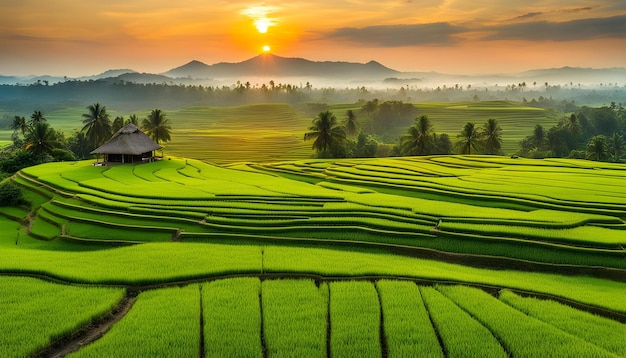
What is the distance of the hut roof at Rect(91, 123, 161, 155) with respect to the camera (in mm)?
45781

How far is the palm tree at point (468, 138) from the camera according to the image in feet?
195

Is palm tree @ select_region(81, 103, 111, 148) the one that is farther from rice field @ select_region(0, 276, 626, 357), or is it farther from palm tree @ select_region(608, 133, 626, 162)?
palm tree @ select_region(608, 133, 626, 162)

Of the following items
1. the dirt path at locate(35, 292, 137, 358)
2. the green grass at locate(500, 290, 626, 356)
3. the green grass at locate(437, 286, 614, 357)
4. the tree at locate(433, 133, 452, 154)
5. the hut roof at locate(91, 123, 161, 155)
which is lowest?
the dirt path at locate(35, 292, 137, 358)

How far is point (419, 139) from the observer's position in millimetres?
62531

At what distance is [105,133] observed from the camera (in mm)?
60906

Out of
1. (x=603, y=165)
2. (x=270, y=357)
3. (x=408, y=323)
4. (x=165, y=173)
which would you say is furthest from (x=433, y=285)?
(x=603, y=165)

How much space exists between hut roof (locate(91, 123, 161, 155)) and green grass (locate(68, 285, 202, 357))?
118ft

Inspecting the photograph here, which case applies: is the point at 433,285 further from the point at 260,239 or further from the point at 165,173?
the point at 165,173

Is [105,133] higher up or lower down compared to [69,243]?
higher up

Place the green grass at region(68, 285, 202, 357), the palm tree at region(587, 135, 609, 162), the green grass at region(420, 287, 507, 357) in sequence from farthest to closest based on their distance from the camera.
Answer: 1. the palm tree at region(587, 135, 609, 162)
2. the green grass at region(420, 287, 507, 357)
3. the green grass at region(68, 285, 202, 357)

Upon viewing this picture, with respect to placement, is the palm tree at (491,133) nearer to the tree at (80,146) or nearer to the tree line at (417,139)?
the tree line at (417,139)

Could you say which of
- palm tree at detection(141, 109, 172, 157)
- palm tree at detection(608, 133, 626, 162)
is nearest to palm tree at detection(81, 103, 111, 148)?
palm tree at detection(141, 109, 172, 157)

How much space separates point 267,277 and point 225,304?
2872 millimetres

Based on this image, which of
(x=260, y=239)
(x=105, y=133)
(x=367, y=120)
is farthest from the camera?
(x=367, y=120)
